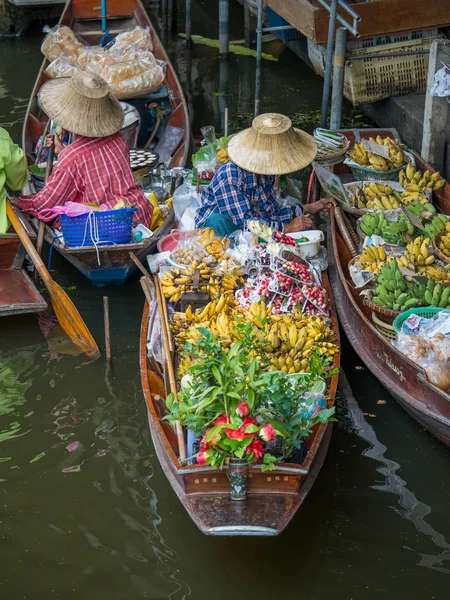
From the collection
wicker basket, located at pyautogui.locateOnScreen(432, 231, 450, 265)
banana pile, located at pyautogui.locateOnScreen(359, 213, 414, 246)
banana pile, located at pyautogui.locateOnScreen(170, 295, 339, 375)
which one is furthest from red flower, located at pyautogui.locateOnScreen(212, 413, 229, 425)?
banana pile, located at pyautogui.locateOnScreen(359, 213, 414, 246)

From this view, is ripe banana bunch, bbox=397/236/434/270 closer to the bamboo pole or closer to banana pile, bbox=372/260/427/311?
banana pile, bbox=372/260/427/311

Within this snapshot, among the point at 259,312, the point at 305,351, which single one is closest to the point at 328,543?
the point at 305,351

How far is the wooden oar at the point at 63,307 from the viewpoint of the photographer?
19.4ft

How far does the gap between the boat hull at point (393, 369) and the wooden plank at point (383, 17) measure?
3203 millimetres

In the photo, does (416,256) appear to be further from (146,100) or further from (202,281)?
(146,100)

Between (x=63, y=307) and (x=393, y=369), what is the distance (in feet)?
8.28

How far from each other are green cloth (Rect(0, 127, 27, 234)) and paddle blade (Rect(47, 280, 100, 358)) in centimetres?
A: 69

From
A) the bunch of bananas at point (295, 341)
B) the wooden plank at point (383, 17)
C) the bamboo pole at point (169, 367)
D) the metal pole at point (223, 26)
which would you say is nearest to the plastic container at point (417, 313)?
the bunch of bananas at point (295, 341)

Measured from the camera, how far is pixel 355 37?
26.1 feet

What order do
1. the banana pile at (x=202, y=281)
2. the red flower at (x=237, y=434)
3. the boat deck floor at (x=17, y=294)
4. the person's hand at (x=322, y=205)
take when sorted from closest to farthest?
the red flower at (x=237, y=434), the banana pile at (x=202, y=281), the boat deck floor at (x=17, y=294), the person's hand at (x=322, y=205)

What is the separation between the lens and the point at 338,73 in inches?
317

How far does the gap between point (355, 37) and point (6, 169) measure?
153 inches

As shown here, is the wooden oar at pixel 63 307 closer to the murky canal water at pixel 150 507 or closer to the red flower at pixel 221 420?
the murky canal water at pixel 150 507

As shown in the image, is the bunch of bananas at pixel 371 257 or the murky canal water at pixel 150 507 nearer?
the murky canal water at pixel 150 507
